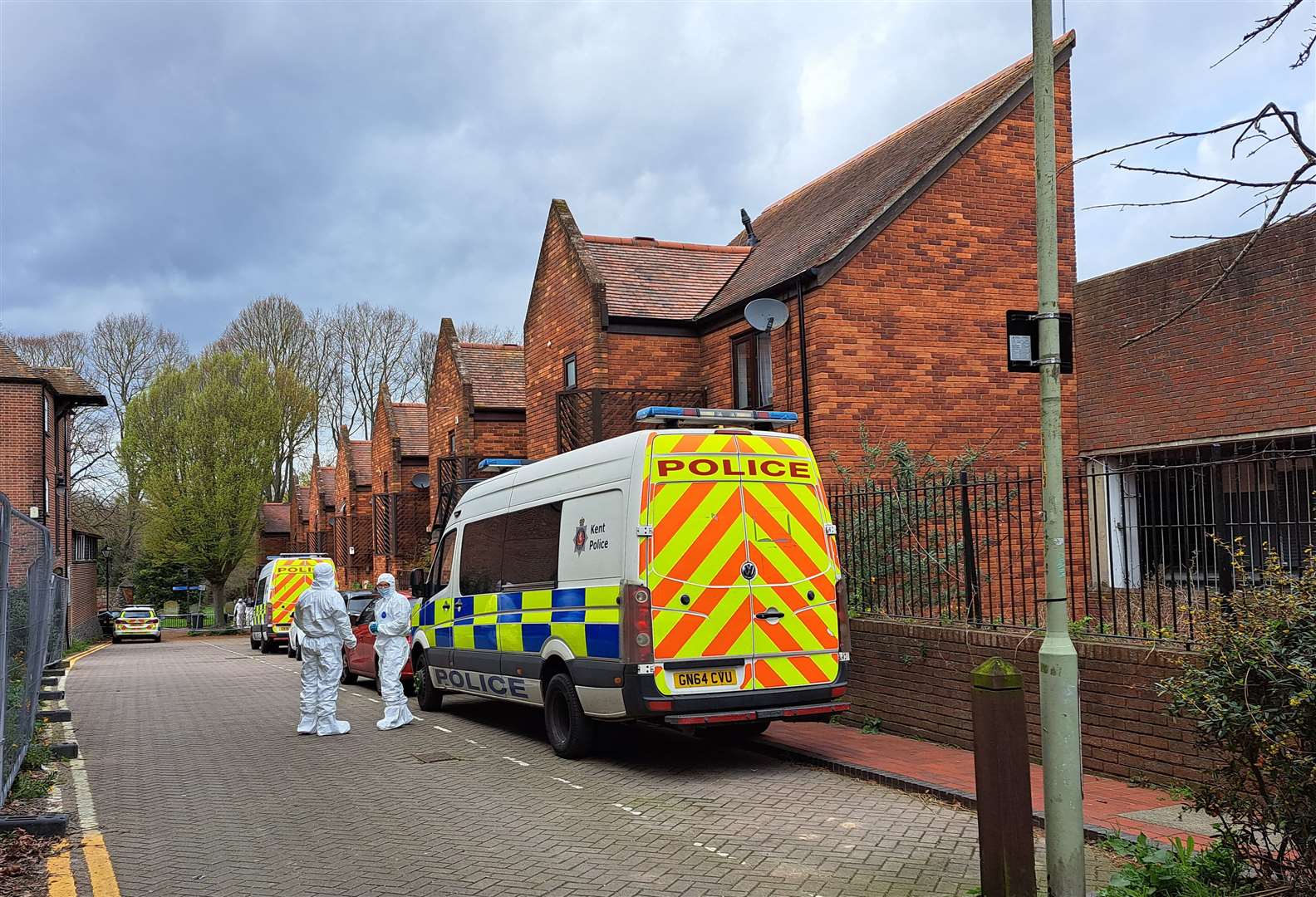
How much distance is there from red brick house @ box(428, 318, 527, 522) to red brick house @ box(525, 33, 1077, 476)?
738 centimetres

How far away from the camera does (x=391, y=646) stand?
1257cm

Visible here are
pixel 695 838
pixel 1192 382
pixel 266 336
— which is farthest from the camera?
pixel 266 336

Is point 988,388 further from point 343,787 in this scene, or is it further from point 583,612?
point 343,787

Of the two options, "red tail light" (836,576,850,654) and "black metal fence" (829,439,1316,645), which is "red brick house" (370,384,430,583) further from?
"red tail light" (836,576,850,654)

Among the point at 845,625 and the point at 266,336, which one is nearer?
the point at 845,625

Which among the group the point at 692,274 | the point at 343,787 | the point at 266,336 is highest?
the point at 266,336

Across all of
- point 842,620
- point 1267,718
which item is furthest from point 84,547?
point 1267,718

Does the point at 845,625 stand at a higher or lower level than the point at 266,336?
lower

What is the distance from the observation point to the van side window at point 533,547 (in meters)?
10.0

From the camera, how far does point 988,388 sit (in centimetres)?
1641

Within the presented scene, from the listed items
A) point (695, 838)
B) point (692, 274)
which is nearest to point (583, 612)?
point (695, 838)

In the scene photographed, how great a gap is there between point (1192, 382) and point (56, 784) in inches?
556

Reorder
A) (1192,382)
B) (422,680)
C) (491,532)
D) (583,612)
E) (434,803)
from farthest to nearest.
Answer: (1192,382) < (422,680) < (491,532) < (583,612) < (434,803)

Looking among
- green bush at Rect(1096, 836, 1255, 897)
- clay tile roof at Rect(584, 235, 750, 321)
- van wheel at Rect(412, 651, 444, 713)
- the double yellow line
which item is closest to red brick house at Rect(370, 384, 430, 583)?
clay tile roof at Rect(584, 235, 750, 321)
